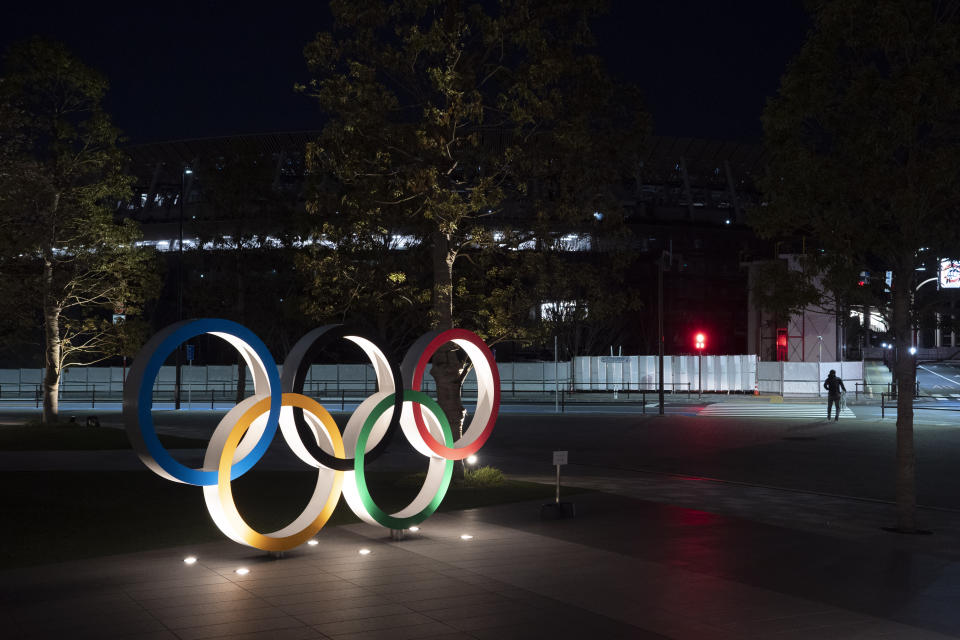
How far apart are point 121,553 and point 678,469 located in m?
13.2

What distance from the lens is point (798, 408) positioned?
40719 mm

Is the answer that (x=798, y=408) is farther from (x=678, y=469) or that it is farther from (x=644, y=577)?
(x=644, y=577)

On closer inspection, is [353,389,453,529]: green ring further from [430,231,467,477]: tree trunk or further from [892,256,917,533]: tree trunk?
[892,256,917,533]: tree trunk

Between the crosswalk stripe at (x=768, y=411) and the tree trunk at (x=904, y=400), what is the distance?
83.6ft

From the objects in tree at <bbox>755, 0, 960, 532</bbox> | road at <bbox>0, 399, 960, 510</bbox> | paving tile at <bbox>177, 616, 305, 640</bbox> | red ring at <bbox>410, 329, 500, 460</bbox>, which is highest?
tree at <bbox>755, 0, 960, 532</bbox>

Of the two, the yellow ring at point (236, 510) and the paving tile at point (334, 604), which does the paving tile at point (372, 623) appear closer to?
the paving tile at point (334, 604)

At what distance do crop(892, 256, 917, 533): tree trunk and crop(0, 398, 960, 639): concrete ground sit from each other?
497 mm

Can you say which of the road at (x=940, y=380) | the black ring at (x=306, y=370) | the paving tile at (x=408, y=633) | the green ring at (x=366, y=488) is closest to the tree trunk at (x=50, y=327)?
the green ring at (x=366, y=488)

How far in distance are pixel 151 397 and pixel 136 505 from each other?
271 inches

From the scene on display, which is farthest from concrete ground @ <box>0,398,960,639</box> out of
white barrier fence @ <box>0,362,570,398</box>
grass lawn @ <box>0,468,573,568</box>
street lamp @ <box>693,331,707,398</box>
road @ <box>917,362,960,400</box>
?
road @ <box>917,362,960,400</box>

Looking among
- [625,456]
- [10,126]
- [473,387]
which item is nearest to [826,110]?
[625,456]

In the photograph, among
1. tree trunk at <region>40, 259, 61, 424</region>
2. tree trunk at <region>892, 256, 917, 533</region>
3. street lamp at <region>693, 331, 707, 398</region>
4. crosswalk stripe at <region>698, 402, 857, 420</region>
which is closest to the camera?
tree trunk at <region>892, 256, 917, 533</region>

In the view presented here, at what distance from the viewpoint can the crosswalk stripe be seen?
38.8 meters

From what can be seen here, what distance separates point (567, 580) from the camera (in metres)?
9.81
